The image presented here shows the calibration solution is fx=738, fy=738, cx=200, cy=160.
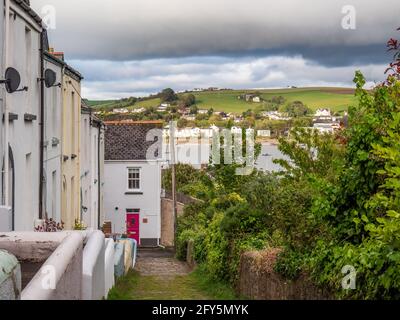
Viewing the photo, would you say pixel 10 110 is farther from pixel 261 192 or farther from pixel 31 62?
pixel 261 192

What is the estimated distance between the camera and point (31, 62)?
17.6 metres

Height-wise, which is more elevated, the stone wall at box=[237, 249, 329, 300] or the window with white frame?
the stone wall at box=[237, 249, 329, 300]

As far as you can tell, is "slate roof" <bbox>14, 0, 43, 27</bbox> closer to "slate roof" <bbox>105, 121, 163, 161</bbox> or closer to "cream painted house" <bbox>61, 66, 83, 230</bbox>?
"cream painted house" <bbox>61, 66, 83, 230</bbox>

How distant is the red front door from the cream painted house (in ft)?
72.0

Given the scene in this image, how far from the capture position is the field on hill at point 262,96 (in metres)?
85.8

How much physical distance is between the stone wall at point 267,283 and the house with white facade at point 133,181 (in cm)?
3148

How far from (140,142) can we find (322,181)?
38439 millimetres

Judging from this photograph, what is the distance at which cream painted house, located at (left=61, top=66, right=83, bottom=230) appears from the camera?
79.0 feet

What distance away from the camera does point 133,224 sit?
164 ft

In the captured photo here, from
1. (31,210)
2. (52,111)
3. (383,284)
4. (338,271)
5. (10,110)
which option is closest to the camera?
(383,284)

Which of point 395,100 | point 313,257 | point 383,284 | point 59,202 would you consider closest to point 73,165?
point 59,202

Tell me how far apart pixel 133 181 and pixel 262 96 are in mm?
45493

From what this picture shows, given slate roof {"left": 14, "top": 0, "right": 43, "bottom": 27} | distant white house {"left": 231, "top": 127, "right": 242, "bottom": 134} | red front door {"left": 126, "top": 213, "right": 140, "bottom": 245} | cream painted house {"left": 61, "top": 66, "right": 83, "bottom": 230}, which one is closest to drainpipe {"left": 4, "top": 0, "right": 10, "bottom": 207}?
slate roof {"left": 14, "top": 0, "right": 43, "bottom": 27}

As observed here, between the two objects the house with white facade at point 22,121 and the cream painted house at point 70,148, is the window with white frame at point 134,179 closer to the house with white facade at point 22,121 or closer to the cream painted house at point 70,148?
the cream painted house at point 70,148
